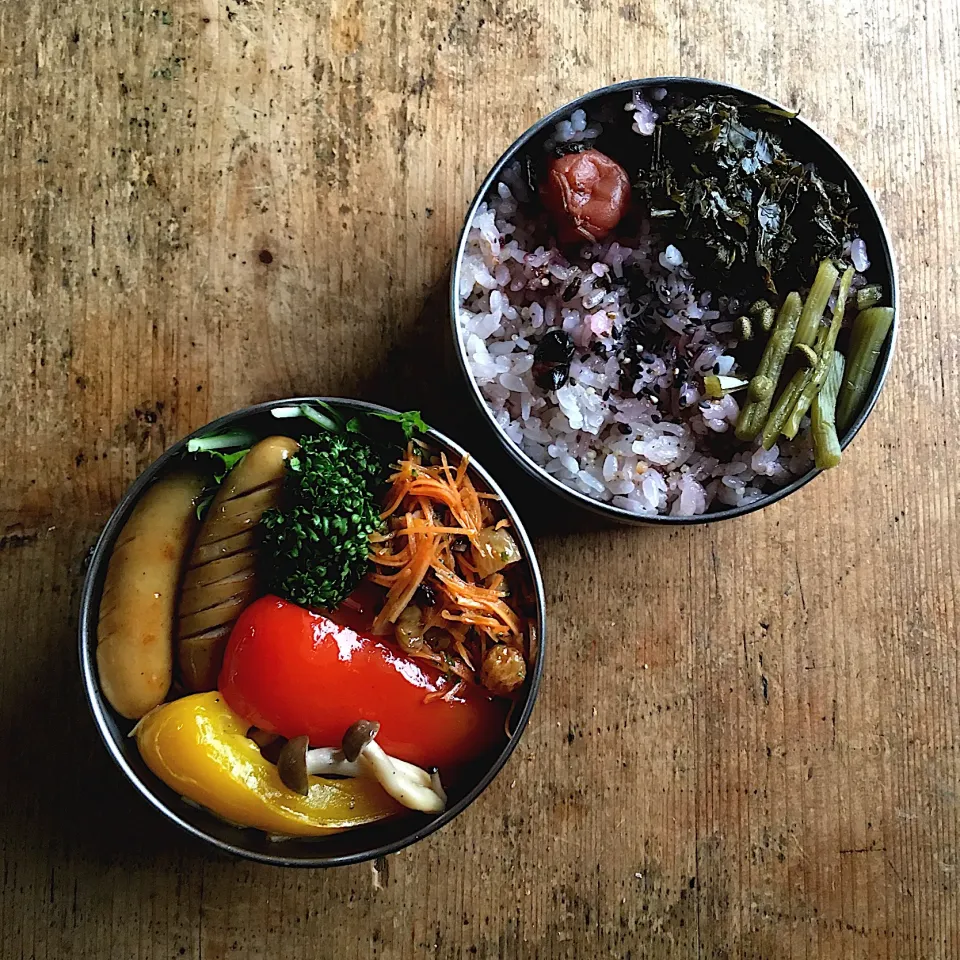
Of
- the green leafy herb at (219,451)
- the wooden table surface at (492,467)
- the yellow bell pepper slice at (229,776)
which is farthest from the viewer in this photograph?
the wooden table surface at (492,467)

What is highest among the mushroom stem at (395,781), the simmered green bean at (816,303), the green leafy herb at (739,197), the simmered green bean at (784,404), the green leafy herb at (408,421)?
the green leafy herb at (739,197)

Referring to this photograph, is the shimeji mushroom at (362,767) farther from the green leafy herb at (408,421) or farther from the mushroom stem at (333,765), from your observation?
the green leafy herb at (408,421)

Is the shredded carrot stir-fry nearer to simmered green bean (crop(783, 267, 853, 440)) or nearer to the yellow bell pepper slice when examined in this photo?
the yellow bell pepper slice

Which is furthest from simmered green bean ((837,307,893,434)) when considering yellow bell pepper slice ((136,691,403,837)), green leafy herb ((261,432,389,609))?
yellow bell pepper slice ((136,691,403,837))

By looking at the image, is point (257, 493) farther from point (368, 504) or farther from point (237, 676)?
point (237, 676)

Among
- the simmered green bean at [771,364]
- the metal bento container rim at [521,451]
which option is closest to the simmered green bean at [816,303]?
the simmered green bean at [771,364]

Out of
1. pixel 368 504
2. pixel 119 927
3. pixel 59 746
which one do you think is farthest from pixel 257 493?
pixel 119 927
